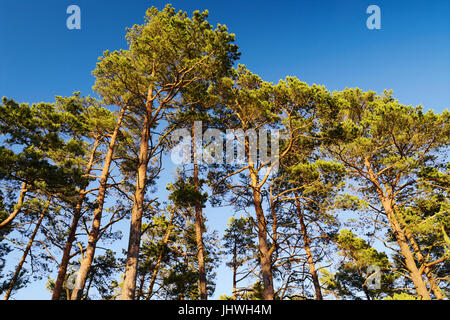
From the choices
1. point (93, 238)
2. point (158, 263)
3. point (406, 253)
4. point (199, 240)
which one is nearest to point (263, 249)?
point (199, 240)

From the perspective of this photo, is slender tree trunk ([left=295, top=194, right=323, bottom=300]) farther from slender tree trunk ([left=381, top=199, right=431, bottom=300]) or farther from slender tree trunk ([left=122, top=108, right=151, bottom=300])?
slender tree trunk ([left=122, top=108, right=151, bottom=300])

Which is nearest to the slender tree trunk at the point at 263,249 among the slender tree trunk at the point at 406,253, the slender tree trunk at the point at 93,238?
the slender tree trunk at the point at 406,253

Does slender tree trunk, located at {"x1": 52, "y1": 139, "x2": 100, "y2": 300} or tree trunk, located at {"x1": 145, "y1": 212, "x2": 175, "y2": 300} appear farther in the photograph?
tree trunk, located at {"x1": 145, "y1": 212, "x2": 175, "y2": 300}

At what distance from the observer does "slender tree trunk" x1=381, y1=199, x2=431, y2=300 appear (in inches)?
393

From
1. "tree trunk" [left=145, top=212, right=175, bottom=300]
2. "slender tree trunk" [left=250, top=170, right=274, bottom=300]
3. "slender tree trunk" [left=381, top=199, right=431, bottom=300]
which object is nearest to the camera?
"slender tree trunk" [left=250, top=170, right=274, bottom=300]

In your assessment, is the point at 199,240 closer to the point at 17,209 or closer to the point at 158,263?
the point at 158,263

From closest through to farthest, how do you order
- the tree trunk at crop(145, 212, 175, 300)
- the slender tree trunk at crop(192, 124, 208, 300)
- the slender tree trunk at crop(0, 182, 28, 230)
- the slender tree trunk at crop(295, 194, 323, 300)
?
the slender tree trunk at crop(0, 182, 28, 230), the slender tree trunk at crop(192, 124, 208, 300), the slender tree trunk at crop(295, 194, 323, 300), the tree trunk at crop(145, 212, 175, 300)

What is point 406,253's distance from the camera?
425 inches

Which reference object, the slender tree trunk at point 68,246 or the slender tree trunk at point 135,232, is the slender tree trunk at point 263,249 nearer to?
the slender tree trunk at point 135,232

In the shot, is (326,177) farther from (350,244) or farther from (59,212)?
(59,212)

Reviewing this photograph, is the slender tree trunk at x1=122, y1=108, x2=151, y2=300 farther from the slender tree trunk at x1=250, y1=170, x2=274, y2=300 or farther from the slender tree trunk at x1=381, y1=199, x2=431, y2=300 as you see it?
the slender tree trunk at x1=381, y1=199, x2=431, y2=300

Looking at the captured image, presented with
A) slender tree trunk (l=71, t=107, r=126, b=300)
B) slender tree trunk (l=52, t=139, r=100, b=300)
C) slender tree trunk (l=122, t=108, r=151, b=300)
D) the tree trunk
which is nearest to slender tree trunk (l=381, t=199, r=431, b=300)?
slender tree trunk (l=122, t=108, r=151, b=300)

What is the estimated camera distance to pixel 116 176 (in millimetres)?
A: 12891
